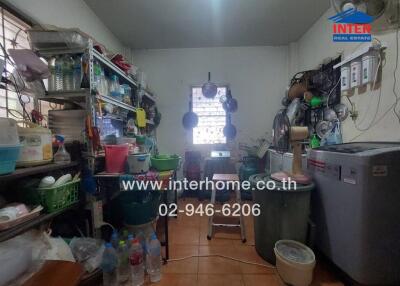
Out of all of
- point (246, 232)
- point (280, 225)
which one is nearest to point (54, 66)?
point (280, 225)

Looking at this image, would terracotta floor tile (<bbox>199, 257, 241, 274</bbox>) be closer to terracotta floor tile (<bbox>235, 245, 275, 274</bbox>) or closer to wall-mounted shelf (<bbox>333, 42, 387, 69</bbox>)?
terracotta floor tile (<bbox>235, 245, 275, 274</bbox>)

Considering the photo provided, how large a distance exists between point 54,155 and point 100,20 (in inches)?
81.6

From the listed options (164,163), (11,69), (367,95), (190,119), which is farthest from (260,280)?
(190,119)

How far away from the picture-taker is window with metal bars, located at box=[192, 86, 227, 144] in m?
3.55

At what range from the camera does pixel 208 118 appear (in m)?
3.56

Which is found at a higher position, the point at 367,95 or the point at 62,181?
the point at 367,95

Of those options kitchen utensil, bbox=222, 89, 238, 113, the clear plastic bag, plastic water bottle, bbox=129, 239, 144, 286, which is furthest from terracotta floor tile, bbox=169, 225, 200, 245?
kitchen utensil, bbox=222, 89, 238, 113

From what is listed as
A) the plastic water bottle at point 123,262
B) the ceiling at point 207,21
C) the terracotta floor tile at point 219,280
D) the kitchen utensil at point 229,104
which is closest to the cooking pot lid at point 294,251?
the terracotta floor tile at point 219,280

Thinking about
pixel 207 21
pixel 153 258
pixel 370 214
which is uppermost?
pixel 207 21

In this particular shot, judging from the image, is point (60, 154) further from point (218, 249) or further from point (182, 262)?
point (218, 249)

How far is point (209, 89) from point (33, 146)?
267 centimetres

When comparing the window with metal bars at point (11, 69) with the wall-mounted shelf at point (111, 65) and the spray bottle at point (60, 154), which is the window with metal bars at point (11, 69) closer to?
the spray bottle at point (60, 154)

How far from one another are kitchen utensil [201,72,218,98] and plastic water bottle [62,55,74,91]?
215cm

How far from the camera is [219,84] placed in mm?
3516
